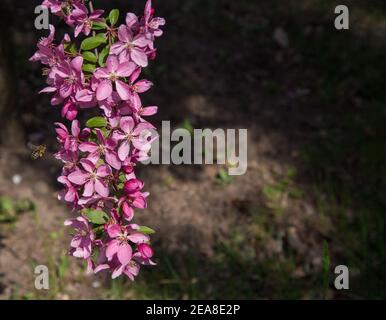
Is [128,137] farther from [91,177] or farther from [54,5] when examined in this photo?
[54,5]

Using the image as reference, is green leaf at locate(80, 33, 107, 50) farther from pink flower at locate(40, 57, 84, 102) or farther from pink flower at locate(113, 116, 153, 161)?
pink flower at locate(113, 116, 153, 161)

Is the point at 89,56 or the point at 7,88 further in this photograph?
the point at 7,88

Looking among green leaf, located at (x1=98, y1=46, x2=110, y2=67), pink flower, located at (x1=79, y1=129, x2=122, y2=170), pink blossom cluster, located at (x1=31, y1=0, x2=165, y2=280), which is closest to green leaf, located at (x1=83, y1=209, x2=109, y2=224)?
pink blossom cluster, located at (x1=31, y1=0, x2=165, y2=280)

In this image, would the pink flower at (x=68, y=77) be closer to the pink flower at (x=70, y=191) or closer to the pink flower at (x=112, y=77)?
the pink flower at (x=112, y=77)

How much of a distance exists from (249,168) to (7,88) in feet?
5.52

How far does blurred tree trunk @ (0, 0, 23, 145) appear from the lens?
3.98m

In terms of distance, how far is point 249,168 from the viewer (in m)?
4.29

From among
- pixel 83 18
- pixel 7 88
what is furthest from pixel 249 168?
pixel 83 18

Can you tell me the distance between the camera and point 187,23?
223 inches

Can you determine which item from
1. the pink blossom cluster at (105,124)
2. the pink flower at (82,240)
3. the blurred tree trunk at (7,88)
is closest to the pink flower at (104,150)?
the pink blossom cluster at (105,124)

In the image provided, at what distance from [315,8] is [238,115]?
69.1 inches

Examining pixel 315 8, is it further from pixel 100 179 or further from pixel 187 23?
pixel 100 179

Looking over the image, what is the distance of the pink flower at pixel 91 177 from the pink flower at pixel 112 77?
229mm
